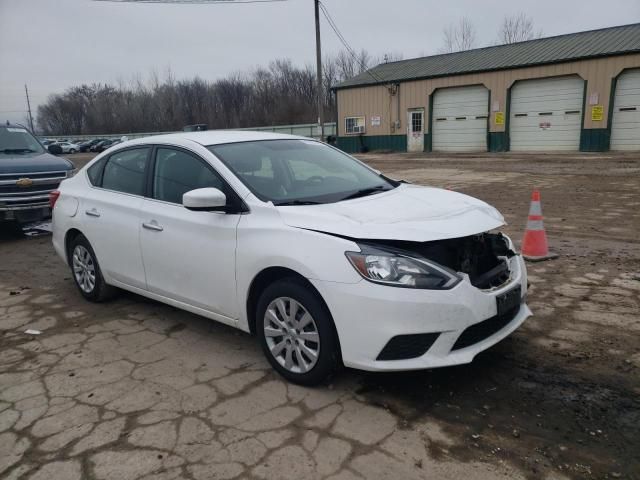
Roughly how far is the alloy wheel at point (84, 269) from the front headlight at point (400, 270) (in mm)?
3218

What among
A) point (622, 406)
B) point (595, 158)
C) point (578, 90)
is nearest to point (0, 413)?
point (622, 406)

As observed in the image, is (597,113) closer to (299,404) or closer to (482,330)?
(482,330)

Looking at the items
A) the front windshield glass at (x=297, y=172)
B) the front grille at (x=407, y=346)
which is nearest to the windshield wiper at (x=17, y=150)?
the front windshield glass at (x=297, y=172)

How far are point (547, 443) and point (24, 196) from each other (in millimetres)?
8637

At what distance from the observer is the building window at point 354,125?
107ft

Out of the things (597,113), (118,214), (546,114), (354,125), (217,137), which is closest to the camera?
(217,137)

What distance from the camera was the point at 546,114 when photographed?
24.7m

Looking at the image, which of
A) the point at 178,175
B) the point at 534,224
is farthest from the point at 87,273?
the point at 534,224

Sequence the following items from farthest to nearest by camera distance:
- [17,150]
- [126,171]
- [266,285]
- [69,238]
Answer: [17,150] < [69,238] < [126,171] < [266,285]

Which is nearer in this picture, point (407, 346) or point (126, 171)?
point (407, 346)

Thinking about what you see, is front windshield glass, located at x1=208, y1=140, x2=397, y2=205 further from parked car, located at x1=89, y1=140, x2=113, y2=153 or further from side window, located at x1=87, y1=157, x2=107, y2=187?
parked car, located at x1=89, y1=140, x2=113, y2=153

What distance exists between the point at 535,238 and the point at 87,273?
500 cm

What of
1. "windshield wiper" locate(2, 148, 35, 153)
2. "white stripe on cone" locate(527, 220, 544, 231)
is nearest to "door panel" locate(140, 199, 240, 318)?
"white stripe on cone" locate(527, 220, 544, 231)

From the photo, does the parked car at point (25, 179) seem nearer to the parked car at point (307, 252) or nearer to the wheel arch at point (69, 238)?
the wheel arch at point (69, 238)
